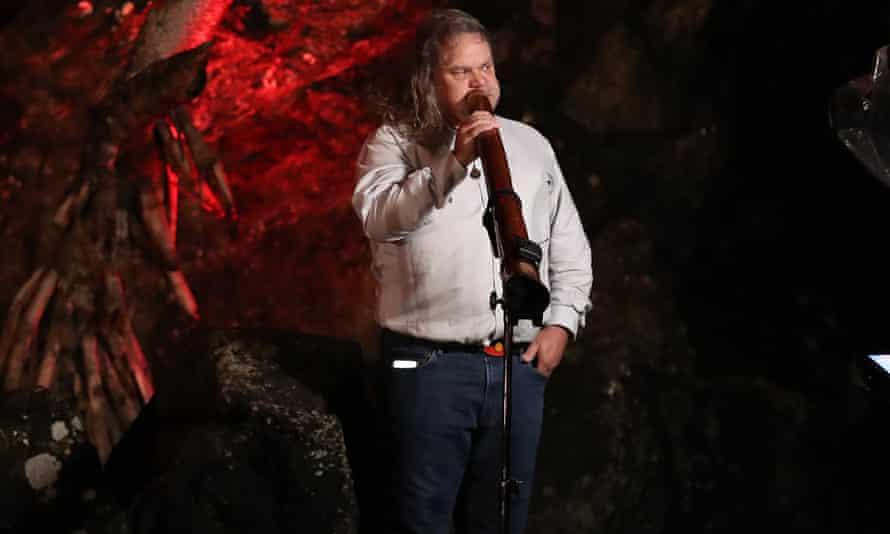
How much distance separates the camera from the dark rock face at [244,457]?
10.6ft

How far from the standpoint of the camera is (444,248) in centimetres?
308

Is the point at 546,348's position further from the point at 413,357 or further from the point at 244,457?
the point at 244,457

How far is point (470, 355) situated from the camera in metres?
3.08

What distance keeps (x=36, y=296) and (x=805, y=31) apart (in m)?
3.42

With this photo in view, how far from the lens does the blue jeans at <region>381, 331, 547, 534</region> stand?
307 cm

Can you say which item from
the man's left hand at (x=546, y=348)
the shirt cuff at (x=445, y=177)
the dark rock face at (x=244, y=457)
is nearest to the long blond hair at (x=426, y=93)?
the shirt cuff at (x=445, y=177)

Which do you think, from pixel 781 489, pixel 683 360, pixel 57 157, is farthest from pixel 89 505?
pixel 781 489

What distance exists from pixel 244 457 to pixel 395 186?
1.04m

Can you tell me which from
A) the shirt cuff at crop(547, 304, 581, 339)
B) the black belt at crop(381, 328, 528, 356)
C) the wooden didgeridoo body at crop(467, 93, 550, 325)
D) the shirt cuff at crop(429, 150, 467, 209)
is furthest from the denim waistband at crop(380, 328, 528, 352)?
the wooden didgeridoo body at crop(467, 93, 550, 325)

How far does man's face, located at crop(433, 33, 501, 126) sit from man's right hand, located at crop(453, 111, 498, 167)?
38cm

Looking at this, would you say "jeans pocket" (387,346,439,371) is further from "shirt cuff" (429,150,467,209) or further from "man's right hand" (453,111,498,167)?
"man's right hand" (453,111,498,167)

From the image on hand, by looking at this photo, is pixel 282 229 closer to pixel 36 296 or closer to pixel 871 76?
pixel 36 296

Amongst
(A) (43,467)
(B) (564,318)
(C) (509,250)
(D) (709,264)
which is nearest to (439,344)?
(B) (564,318)

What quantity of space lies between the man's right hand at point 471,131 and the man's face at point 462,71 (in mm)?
379
